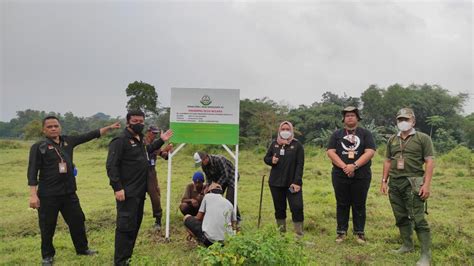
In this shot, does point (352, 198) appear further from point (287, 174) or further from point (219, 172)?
point (219, 172)

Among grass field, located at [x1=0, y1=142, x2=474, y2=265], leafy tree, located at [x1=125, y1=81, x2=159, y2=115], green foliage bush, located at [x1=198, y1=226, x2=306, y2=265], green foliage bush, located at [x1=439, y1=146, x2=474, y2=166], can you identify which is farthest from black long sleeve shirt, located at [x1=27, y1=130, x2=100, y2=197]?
leafy tree, located at [x1=125, y1=81, x2=159, y2=115]

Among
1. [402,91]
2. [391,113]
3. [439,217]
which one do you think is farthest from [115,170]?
[402,91]

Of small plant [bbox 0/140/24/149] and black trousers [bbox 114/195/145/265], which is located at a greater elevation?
black trousers [bbox 114/195/145/265]

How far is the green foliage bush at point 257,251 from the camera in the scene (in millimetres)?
3203

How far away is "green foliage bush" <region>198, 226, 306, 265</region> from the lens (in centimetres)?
320

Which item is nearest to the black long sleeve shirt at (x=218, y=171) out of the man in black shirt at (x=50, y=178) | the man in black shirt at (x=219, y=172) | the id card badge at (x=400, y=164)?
the man in black shirt at (x=219, y=172)

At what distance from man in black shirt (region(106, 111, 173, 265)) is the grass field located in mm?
390

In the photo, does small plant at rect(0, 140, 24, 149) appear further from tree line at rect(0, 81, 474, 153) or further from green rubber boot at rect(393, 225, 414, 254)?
green rubber boot at rect(393, 225, 414, 254)

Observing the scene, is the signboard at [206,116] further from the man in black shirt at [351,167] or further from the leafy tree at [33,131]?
the leafy tree at [33,131]

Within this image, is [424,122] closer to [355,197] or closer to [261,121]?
[261,121]

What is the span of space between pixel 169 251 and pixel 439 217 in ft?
16.9

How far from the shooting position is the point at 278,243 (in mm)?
3393

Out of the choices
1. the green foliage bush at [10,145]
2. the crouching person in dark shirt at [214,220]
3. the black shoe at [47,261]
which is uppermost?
the crouching person in dark shirt at [214,220]

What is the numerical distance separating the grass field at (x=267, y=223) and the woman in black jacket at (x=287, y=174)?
1.64 ft
